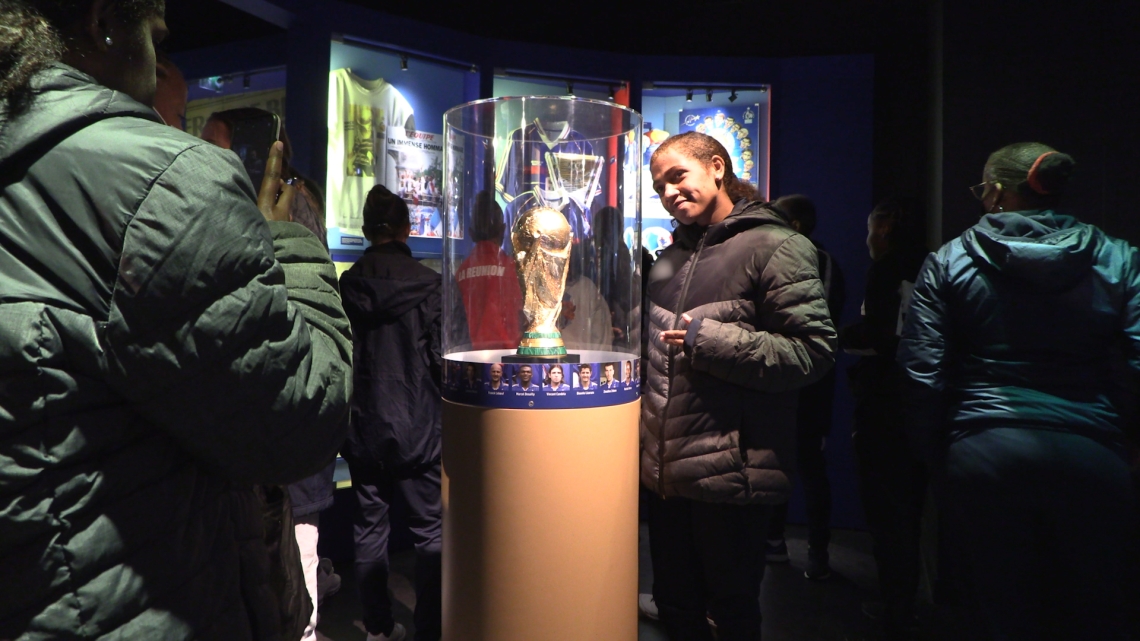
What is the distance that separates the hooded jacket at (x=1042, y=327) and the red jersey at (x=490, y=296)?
133cm

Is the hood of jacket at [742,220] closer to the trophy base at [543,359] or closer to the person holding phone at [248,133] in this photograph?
the trophy base at [543,359]

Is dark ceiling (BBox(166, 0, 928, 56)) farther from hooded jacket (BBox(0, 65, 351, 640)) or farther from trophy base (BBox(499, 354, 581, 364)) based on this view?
hooded jacket (BBox(0, 65, 351, 640))

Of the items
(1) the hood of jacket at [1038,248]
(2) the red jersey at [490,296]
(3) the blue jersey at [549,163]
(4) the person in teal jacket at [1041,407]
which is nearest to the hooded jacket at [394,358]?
(2) the red jersey at [490,296]

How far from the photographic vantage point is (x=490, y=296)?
2.45 m

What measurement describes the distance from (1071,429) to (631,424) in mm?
1251

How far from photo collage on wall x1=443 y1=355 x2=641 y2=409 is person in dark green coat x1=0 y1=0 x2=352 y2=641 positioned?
94 centimetres

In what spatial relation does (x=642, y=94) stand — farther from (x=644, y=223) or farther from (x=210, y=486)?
(x=210, y=486)

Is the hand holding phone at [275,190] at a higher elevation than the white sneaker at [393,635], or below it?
higher

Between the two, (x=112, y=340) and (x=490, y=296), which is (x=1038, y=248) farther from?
(x=112, y=340)

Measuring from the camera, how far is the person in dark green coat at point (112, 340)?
2.73 feet

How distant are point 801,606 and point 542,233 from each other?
2604mm

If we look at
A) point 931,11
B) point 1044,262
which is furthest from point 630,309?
point 931,11

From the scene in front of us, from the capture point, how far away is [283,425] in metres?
0.97

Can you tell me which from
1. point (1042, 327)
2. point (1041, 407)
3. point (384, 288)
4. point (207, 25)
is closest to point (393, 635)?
point (384, 288)
